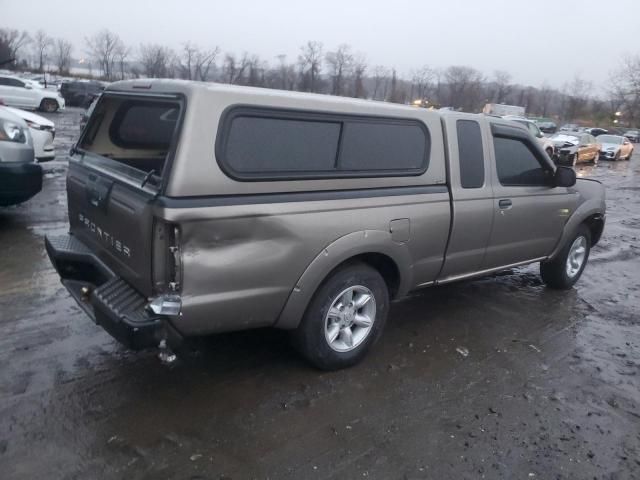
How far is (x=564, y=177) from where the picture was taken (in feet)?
16.8

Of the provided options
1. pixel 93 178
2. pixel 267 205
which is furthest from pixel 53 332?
pixel 267 205

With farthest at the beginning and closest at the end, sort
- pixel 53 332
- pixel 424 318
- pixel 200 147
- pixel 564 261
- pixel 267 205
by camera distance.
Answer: pixel 564 261 < pixel 424 318 < pixel 53 332 < pixel 267 205 < pixel 200 147

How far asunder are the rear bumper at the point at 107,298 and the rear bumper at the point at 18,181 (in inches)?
109

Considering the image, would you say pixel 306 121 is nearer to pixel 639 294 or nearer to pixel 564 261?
pixel 564 261

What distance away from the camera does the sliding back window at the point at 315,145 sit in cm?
309

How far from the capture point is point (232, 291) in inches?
122

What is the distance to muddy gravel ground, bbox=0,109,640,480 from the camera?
2.93 m

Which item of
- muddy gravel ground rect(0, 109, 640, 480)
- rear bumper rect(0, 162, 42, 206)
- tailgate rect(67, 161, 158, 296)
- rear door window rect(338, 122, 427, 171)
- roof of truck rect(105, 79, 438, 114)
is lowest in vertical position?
muddy gravel ground rect(0, 109, 640, 480)

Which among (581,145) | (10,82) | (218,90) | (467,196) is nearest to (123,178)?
(218,90)

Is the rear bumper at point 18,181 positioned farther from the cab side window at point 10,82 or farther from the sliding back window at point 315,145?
the cab side window at point 10,82

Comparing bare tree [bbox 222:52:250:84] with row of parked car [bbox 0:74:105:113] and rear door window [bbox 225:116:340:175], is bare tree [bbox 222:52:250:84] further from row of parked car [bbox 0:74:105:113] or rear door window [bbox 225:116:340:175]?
rear door window [bbox 225:116:340:175]

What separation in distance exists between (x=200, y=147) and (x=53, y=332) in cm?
225

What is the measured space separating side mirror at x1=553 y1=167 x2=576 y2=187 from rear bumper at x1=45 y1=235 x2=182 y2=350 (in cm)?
392

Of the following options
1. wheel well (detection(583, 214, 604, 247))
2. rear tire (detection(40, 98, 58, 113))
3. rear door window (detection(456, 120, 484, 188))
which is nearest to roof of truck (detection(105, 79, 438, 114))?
rear door window (detection(456, 120, 484, 188))
